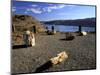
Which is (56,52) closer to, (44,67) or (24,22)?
(44,67)

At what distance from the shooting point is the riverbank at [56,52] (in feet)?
8.04

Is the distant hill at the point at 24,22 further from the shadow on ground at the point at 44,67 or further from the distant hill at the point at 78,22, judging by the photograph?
the shadow on ground at the point at 44,67

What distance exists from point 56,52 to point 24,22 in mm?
504

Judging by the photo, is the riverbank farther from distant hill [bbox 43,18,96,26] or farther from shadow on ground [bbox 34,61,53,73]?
distant hill [bbox 43,18,96,26]

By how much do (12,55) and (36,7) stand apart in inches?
23.0

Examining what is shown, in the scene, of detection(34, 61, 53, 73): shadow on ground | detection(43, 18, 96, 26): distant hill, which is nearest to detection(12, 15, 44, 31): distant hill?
detection(43, 18, 96, 26): distant hill

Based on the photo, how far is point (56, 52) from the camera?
2609 mm

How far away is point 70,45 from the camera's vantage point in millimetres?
2680

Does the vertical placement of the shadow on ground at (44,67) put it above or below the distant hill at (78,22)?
below

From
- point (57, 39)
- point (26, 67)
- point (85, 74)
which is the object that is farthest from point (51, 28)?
point (85, 74)

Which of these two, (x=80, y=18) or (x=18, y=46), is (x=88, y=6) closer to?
(x=80, y=18)

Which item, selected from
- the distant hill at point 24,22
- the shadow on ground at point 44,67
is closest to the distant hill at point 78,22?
the distant hill at point 24,22

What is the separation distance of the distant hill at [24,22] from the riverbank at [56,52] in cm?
12

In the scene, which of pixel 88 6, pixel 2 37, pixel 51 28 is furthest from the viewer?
pixel 88 6
